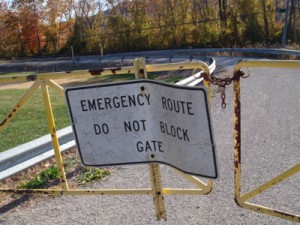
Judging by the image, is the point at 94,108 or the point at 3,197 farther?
the point at 3,197

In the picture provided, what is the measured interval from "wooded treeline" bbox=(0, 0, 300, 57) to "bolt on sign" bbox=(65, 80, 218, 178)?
24.0m

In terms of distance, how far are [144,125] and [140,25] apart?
42.7m

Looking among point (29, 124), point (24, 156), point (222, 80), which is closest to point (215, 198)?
point (222, 80)

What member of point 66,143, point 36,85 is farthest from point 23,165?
point 36,85

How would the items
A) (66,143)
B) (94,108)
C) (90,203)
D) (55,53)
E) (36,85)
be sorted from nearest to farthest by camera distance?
(94,108), (36,85), (90,203), (66,143), (55,53)

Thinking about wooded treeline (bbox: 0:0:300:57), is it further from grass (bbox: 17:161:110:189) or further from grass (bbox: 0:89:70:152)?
grass (bbox: 17:161:110:189)

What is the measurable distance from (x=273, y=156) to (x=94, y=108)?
3.11m

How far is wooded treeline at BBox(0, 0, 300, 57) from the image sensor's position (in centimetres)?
3600

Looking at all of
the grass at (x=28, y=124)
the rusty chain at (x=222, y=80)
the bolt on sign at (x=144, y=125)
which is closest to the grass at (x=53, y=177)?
the grass at (x=28, y=124)

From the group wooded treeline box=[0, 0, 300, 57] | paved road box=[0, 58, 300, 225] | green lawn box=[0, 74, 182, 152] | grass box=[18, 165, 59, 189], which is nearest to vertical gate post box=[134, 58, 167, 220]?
paved road box=[0, 58, 300, 225]

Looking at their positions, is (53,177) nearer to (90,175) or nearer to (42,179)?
(42,179)

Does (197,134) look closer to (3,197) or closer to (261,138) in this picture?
(3,197)

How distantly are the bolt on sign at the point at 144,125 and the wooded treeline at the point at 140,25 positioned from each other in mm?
24009

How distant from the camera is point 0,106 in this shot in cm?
1191
